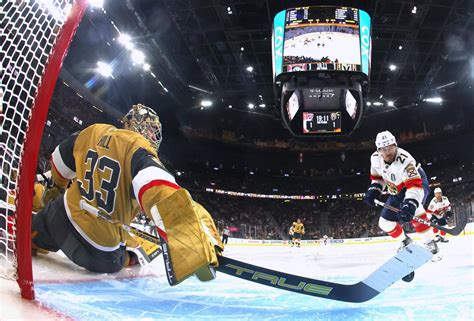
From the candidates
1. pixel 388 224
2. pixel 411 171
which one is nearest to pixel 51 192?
pixel 411 171

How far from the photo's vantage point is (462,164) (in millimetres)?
19703

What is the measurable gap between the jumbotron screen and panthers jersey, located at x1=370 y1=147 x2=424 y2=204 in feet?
12.0

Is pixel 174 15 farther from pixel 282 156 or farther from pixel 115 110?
pixel 282 156

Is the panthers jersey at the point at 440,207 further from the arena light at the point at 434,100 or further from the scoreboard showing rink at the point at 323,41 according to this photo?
the arena light at the point at 434,100

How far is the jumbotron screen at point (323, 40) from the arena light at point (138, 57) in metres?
5.74

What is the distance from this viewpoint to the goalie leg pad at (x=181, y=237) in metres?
1.07

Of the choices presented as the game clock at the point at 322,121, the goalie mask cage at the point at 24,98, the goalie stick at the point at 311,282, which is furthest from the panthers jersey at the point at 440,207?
the goalie mask cage at the point at 24,98

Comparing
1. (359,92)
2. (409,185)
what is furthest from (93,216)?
(359,92)

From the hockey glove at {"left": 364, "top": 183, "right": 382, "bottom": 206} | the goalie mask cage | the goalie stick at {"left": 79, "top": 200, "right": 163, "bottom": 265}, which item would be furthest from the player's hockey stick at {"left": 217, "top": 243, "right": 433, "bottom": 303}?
the hockey glove at {"left": 364, "top": 183, "right": 382, "bottom": 206}

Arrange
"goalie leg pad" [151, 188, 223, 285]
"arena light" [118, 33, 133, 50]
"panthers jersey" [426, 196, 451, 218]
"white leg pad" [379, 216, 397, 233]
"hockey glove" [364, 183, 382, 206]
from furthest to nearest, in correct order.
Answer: "arena light" [118, 33, 133, 50], "panthers jersey" [426, 196, 451, 218], "white leg pad" [379, 216, 397, 233], "hockey glove" [364, 183, 382, 206], "goalie leg pad" [151, 188, 223, 285]

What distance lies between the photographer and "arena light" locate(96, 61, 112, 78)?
40.2 ft

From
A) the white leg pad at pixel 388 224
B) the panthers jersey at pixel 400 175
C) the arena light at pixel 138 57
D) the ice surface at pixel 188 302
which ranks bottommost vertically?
the ice surface at pixel 188 302

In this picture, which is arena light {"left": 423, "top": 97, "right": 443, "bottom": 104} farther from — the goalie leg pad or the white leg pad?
the goalie leg pad

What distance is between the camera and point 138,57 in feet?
39.9
